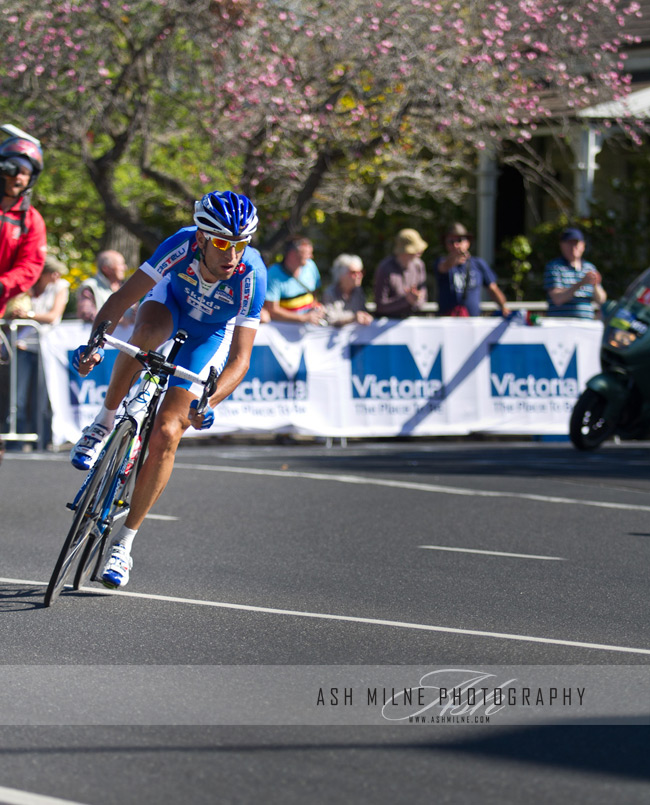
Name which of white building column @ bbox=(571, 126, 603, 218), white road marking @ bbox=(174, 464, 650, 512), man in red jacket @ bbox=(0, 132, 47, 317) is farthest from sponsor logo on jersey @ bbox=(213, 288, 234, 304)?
white building column @ bbox=(571, 126, 603, 218)

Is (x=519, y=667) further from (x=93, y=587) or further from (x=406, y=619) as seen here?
(x=93, y=587)

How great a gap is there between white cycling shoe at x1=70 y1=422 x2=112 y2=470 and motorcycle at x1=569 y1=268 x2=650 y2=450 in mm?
6845

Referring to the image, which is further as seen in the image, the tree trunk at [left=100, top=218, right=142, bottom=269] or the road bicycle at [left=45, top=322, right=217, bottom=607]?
the tree trunk at [left=100, top=218, right=142, bottom=269]

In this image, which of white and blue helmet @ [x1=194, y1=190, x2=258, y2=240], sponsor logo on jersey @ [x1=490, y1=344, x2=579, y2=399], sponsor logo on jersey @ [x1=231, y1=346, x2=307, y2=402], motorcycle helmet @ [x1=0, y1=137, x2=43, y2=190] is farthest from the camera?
sponsor logo on jersey @ [x1=490, y1=344, x2=579, y2=399]

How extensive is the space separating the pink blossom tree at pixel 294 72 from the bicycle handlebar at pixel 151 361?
10671 mm

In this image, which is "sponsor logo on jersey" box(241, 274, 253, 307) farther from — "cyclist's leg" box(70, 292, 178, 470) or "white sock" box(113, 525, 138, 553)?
"white sock" box(113, 525, 138, 553)

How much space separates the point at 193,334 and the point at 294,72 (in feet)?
35.2

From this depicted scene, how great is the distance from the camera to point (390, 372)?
13953mm

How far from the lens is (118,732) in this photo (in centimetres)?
447

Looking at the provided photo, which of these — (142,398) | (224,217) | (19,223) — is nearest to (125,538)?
(142,398)

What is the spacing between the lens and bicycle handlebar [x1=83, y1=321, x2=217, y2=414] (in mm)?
6062

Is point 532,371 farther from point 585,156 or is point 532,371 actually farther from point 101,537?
point 585,156

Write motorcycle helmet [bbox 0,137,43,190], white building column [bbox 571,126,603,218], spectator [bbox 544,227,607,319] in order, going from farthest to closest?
white building column [bbox 571,126,603,218] < spectator [bbox 544,227,607,319] < motorcycle helmet [bbox 0,137,43,190]

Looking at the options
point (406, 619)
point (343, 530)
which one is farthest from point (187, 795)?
point (343, 530)
